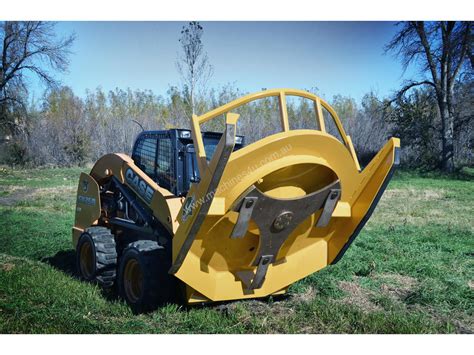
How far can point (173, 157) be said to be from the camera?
4566 millimetres

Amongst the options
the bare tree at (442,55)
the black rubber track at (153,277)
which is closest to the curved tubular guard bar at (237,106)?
the black rubber track at (153,277)

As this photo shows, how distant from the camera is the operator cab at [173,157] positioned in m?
4.53

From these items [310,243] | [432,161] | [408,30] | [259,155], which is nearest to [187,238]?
[259,155]

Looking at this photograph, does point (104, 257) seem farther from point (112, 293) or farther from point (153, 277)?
point (153, 277)

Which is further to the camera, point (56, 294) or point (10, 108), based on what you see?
point (10, 108)

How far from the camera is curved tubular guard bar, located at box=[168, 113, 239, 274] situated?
9.78 ft

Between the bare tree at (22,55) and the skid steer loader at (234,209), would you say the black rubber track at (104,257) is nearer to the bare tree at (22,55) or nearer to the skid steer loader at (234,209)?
the skid steer loader at (234,209)

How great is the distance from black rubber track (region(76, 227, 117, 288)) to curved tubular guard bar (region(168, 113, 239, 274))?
1.53 metres

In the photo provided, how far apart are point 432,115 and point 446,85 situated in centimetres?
45

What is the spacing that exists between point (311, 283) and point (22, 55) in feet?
11.3

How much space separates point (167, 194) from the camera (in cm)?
425

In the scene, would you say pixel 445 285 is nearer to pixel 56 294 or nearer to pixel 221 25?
pixel 221 25

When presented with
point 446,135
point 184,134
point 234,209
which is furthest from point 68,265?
point 446,135

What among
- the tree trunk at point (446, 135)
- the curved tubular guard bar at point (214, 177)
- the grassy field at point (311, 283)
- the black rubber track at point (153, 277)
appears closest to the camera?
the curved tubular guard bar at point (214, 177)
